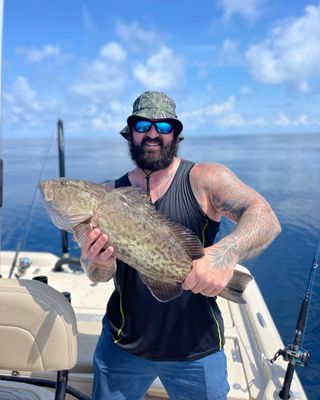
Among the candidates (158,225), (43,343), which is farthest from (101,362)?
(158,225)

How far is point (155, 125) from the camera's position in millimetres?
2836

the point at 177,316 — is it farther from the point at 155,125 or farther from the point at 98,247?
the point at 155,125

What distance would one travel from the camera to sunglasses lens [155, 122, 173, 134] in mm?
2836

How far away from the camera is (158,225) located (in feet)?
8.37

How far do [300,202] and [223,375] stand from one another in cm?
1466

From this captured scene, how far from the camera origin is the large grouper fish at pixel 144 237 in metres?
2.49

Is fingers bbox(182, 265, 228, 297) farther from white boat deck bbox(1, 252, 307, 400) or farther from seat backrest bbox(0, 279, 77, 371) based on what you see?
white boat deck bbox(1, 252, 307, 400)

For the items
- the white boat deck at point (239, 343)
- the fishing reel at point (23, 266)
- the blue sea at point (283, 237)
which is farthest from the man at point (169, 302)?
the fishing reel at point (23, 266)

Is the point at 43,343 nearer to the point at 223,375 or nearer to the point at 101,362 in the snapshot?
the point at 101,362

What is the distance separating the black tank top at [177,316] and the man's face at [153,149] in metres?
0.16

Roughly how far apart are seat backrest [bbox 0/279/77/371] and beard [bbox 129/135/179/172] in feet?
3.76

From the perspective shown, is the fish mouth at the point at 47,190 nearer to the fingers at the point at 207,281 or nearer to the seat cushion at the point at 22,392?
the fingers at the point at 207,281

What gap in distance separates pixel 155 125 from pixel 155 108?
0.41ft

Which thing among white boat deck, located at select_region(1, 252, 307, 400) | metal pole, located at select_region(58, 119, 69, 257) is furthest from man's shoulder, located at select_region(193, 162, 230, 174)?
metal pole, located at select_region(58, 119, 69, 257)
